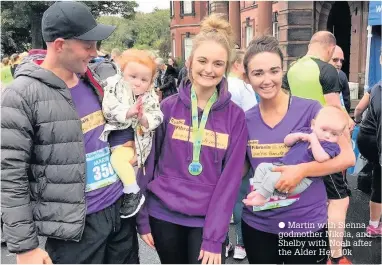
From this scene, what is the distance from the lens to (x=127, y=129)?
2.47 metres

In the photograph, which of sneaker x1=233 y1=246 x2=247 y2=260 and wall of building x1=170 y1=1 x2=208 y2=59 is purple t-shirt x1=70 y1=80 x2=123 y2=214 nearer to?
sneaker x1=233 y1=246 x2=247 y2=260

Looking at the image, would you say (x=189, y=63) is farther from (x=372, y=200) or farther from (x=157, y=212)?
(x=372, y=200)

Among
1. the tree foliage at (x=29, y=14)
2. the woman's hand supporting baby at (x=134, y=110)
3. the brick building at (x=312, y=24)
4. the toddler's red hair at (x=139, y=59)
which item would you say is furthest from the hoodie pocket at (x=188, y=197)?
the tree foliage at (x=29, y=14)

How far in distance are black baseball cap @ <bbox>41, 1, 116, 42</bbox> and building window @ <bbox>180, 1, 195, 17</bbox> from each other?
118 feet

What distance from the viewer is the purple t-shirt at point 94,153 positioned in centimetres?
221

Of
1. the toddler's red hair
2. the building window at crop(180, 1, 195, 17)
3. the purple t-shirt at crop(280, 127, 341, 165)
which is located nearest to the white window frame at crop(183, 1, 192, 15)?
the building window at crop(180, 1, 195, 17)

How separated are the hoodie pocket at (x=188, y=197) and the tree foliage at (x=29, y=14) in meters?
21.8

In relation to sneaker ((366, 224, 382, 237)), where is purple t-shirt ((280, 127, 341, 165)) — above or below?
above

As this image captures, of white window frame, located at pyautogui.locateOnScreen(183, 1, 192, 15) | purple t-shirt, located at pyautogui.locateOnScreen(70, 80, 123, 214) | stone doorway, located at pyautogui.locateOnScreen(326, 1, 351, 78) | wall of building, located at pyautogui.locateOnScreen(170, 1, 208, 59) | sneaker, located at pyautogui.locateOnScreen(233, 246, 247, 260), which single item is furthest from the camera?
white window frame, located at pyautogui.locateOnScreen(183, 1, 192, 15)

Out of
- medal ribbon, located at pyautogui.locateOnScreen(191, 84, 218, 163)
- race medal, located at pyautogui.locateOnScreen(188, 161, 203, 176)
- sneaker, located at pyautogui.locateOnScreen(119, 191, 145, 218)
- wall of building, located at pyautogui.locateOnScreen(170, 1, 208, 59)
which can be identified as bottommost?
sneaker, located at pyautogui.locateOnScreen(119, 191, 145, 218)

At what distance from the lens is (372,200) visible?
183 inches

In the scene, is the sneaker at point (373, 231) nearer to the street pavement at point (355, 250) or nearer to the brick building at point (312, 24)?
the street pavement at point (355, 250)

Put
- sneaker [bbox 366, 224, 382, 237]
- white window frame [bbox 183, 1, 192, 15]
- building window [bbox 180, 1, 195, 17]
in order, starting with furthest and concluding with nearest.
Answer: white window frame [bbox 183, 1, 192, 15]
building window [bbox 180, 1, 195, 17]
sneaker [bbox 366, 224, 382, 237]

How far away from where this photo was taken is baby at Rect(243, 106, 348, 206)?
7.51 feet
